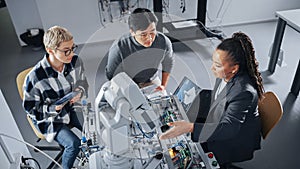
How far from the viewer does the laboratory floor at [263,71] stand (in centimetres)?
227

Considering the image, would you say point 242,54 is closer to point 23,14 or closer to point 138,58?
point 138,58

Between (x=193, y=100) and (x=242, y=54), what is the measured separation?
18.3 inches

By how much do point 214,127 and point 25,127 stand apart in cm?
191

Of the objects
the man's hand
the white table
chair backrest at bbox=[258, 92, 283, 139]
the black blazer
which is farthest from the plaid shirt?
the white table

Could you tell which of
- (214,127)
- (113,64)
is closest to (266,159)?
(214,127)

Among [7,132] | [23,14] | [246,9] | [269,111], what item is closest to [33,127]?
[7,132]

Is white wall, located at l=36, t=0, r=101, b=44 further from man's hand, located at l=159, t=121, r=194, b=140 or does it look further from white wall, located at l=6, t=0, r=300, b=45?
man's hand, located at l=159, t=121, r=194, b=140

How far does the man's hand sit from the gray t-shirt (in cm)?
71

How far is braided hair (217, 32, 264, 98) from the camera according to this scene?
4.75 ft

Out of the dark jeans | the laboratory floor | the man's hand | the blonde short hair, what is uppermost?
the blonde short hair

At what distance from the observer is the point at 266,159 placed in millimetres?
2229

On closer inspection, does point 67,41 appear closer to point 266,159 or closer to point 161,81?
point 161,81

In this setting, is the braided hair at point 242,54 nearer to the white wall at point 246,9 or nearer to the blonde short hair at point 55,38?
the blonde short hair at point 55,38

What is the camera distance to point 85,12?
3.67 meters
